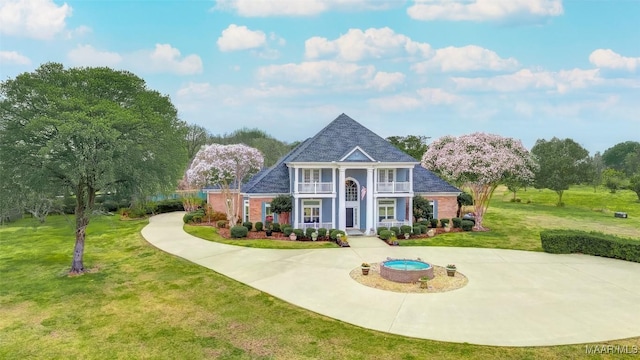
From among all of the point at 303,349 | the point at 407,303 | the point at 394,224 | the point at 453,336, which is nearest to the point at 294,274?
the point at 407,303

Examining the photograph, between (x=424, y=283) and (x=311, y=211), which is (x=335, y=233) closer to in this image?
(x=311, y=211)

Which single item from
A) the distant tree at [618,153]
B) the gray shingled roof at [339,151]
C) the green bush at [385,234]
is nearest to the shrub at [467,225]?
the gray shingled roof at [339,151]

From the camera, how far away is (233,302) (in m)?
14.6

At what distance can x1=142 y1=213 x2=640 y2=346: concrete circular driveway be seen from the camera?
39.5 feet

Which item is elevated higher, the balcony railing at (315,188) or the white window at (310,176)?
the white window at (310,176)

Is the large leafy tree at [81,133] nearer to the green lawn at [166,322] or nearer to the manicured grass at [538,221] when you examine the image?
the green lawn at [166,322]

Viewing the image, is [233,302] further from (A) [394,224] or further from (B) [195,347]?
(A) [394,224]

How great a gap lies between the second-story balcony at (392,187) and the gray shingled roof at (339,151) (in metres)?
1.88

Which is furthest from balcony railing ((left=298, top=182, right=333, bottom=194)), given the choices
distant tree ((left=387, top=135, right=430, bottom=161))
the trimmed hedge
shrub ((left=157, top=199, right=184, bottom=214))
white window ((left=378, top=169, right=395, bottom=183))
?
distant tree ((left=387, top=135, right=430, bottom=161))

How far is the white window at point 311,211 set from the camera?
2891 centimetres

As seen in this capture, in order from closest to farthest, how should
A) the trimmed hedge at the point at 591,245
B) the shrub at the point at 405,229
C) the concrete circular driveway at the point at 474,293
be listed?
1. the concrete circular driveway at the point at 474,293
2. the trimmed hedge at the point at 591,245
3. the shrub at the point at 405,229

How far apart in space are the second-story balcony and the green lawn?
15.2 m

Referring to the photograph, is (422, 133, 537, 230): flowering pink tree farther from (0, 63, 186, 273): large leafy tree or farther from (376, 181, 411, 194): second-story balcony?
(0, 63, 186, 273): large leafy tree

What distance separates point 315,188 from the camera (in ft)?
91.7
